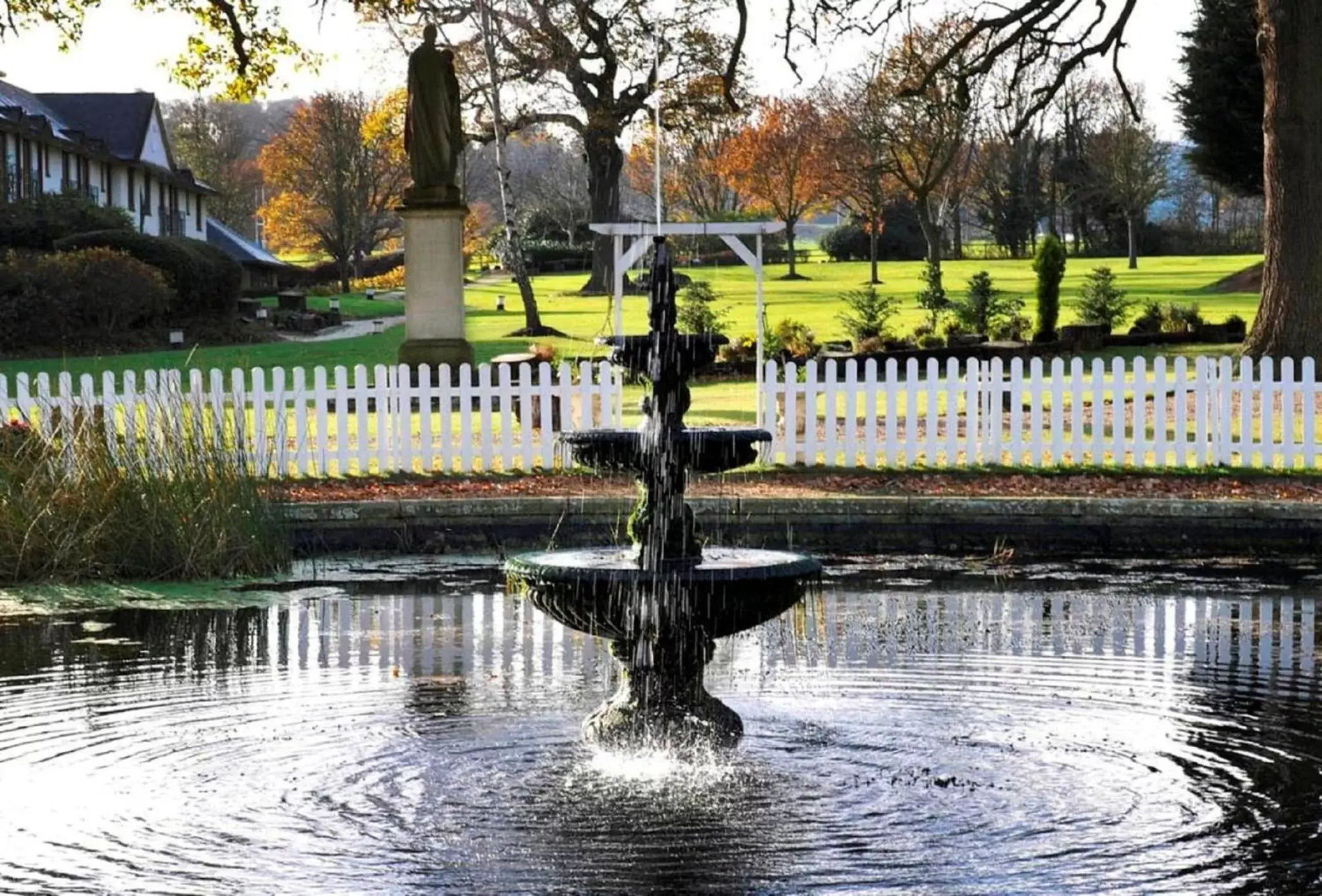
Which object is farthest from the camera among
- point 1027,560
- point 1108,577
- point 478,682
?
point 1027,560

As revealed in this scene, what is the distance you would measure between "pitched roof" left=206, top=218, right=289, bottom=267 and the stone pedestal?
149 feet

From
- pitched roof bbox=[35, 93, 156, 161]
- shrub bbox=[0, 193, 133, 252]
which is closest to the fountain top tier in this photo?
shrub bbox=[0, 193, 133, 252]

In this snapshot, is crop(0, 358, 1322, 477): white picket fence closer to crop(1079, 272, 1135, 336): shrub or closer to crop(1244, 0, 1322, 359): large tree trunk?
crop(1244, 0, 1322, 359): large tree trunk

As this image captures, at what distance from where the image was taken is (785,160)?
63812 millimetres

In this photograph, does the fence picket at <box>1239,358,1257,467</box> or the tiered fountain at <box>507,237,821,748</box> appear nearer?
the tiered fountain at <box>507,237,821,748</box>

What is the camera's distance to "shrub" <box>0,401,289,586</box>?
A: 11992 mm

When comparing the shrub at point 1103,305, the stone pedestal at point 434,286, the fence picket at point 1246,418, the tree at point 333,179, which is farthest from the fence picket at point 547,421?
the tree at point 333,179

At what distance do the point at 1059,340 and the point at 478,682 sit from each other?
923 inches

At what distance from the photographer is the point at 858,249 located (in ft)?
234

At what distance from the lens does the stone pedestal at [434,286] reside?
2147 centimetres

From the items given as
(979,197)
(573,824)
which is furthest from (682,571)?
(979,197)

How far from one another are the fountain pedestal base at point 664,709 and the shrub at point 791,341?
2003 centimetres

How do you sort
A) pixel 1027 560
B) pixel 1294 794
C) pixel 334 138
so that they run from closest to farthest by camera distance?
pixel 1294 794 → pixel 1027 560 → pixel 334 138

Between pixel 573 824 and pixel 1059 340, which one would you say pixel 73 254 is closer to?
pixel 1059 340
